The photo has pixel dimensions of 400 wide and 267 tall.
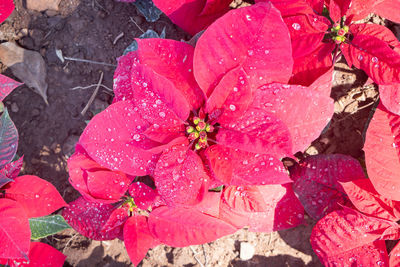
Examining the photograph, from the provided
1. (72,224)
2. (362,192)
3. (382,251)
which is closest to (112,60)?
(72,224)

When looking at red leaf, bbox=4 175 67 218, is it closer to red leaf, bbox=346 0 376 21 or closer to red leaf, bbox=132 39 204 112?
red leaf, bbox=132 39 204 112

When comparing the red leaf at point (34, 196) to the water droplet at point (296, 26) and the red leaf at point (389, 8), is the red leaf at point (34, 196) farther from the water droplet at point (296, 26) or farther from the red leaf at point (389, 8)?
the red leaf at point (389, 8)

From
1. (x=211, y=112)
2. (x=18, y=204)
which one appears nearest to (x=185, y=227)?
(x=211, y=112)

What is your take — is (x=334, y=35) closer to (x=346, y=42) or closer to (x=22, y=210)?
(x=346, y=42)

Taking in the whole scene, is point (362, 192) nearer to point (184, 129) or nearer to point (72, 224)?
point (184, 129)

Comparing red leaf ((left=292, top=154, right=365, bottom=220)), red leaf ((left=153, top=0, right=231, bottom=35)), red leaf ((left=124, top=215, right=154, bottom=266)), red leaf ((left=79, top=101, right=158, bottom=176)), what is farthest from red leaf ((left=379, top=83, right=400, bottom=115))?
red leaf ((left=124, top=215, right=154, bottom=266))

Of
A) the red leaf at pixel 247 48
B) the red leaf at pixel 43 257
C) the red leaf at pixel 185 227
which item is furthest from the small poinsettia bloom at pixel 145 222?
the red leaf at pixel 247 48
